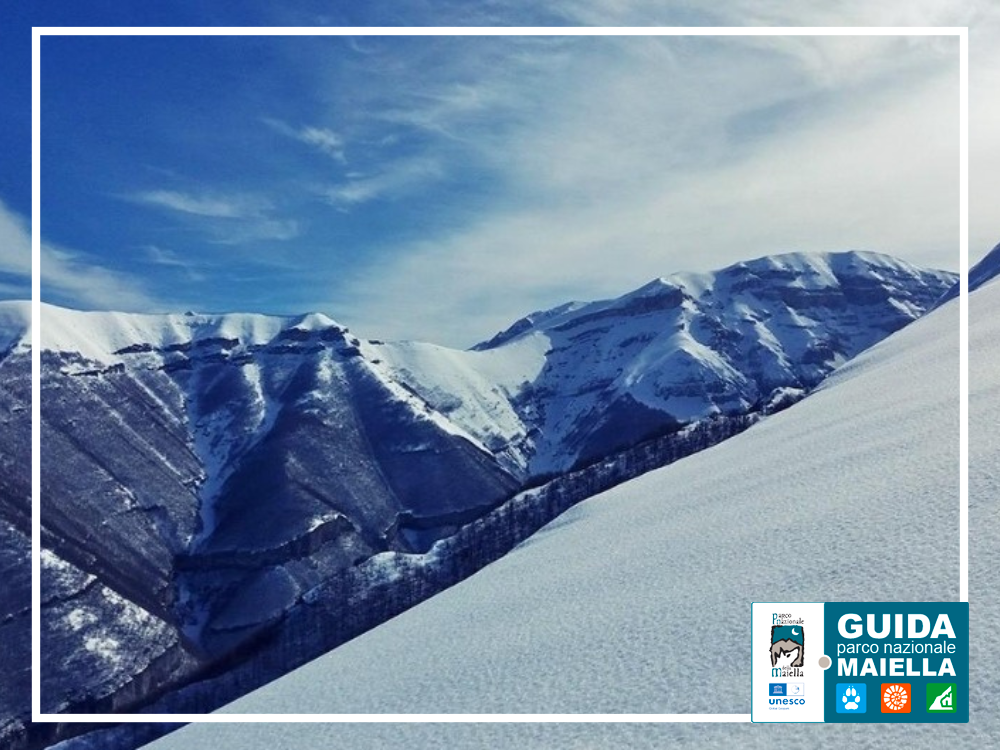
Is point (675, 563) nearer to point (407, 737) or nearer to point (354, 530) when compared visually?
point (407, 737)

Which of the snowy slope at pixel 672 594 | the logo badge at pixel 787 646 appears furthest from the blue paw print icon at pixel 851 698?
the logo badge at pixel 787 646

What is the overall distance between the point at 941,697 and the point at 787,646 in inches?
67.7

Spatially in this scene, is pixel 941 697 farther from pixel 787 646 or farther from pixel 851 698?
pixel 787 646

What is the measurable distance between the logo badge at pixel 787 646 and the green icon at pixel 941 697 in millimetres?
1337

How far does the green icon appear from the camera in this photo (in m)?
7.65

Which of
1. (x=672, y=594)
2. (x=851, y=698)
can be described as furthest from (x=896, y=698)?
(x=672, y=594)

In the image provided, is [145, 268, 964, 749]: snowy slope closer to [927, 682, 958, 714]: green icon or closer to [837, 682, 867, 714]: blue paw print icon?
[927, 682, 958, 714]: green icon

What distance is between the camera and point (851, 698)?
832cm

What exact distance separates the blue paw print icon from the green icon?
0.62 metres

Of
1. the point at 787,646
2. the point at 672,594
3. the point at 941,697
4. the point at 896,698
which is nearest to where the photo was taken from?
the point at 941,697

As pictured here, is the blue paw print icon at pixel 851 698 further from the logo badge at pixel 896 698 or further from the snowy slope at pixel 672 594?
the snowy slope at pixel 672 594

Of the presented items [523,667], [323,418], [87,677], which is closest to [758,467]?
[523,667]

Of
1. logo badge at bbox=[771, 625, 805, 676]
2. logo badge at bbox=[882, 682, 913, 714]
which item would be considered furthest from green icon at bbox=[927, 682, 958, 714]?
logo badge at bbox=[771, 625, 805, 676]

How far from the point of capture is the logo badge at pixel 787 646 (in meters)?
8.96
